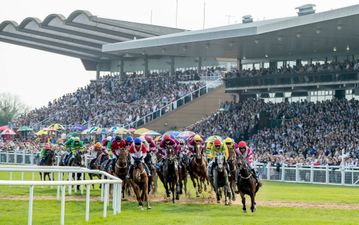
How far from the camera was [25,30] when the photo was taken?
215 feet

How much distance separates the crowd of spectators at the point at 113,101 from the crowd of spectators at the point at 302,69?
574 centimetres

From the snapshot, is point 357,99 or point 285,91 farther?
point 285,91

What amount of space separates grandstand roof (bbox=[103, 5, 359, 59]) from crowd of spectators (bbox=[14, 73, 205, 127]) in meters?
3.06

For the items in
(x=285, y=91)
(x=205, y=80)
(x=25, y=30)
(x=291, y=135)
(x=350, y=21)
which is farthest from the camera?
(x=25, y=30)

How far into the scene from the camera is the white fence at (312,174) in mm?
34338

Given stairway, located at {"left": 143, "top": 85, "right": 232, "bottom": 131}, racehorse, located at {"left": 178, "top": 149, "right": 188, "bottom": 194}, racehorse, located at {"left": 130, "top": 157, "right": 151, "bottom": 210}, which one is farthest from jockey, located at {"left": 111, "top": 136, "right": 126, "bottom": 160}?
stairway, located at {"left": 143, "top": 85, "right": 232, "bottom": 131}

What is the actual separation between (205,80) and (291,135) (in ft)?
57.9

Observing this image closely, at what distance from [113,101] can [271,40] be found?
743 inches

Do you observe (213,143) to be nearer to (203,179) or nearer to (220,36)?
(203,179)

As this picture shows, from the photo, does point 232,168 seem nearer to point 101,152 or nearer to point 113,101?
point 101,152

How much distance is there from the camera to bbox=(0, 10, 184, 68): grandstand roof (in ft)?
195

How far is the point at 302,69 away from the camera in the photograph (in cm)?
4784

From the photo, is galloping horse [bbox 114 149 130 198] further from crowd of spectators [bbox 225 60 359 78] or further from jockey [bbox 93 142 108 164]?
crowd of spectators [bbox 225 60 359 78]

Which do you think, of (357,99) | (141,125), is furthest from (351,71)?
(141,125)
